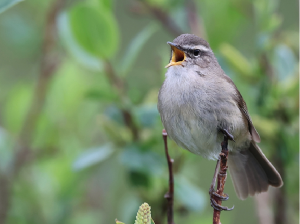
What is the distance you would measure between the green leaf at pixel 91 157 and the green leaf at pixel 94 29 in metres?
0.65

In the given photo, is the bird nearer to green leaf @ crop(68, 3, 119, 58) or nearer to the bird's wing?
the bird's wing

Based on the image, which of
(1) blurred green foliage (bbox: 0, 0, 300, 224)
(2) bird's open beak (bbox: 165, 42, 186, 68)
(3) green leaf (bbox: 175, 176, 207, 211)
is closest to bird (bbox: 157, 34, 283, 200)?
(2) bird's open beak (bbox: 165, 42, 186, 68)

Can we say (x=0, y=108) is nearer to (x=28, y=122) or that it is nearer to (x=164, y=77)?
(x=28, y=122)

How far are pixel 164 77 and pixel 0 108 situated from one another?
1.56m

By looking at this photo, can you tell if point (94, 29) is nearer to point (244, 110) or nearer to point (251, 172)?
point (244, 110)

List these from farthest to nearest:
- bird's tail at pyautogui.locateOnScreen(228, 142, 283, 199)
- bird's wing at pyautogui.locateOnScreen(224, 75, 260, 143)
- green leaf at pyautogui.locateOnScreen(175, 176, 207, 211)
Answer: bird's tail at pyautogui.locateOnScreen(228, 142, 283, 199) → bird's wing at pyautogui.locateOnScreen(224, 75, 260, 143) → green leaf at pyautogui.locateOnScreen(175, 176, 207, 211)

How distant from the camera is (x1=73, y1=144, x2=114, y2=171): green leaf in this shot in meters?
3.02

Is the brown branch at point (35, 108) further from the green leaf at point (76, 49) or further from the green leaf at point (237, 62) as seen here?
the green leaf at point (237, 62)

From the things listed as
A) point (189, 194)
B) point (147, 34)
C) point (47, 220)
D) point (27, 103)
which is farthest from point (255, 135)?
point (27, 103)

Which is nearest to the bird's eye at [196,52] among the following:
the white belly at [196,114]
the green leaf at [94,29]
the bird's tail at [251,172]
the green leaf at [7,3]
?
the white belly at [196,114]

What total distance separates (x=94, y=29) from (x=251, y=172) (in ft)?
5.56

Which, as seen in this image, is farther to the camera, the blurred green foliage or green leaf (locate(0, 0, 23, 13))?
the blurred green foliage

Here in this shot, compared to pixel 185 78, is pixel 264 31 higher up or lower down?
higher up

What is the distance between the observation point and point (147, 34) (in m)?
3.22
